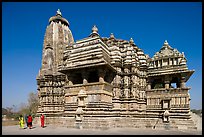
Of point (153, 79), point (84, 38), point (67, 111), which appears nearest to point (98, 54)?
point (84, 38)

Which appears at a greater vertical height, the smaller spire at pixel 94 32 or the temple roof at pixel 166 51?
the smaller spire at pixel 94 32

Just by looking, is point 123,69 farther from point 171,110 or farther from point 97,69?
point 171,110

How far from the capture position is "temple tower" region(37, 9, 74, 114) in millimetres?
22766

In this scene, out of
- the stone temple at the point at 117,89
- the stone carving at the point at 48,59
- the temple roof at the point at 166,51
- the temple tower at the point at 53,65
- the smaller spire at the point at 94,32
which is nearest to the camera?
the stone temple at the point at 117,89

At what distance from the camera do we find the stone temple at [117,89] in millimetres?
16750

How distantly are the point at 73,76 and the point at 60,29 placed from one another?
998 centimetres

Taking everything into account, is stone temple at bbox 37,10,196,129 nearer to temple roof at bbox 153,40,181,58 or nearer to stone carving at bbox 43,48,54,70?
temple roof at bbox 153,40,181,58

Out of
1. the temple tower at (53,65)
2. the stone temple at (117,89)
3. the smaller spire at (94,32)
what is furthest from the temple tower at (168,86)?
the temple tower at (53,65)

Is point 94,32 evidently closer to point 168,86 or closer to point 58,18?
point 58,18

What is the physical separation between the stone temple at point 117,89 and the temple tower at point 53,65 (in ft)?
0.39

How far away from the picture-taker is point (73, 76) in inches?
757

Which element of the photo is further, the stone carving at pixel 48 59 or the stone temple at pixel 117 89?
the stone carving at pixel 48 59

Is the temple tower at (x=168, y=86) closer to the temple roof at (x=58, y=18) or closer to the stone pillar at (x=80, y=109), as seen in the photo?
the stone pillar at (x=80, y=109)

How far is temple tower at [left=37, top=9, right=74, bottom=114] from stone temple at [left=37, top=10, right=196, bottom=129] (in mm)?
118
